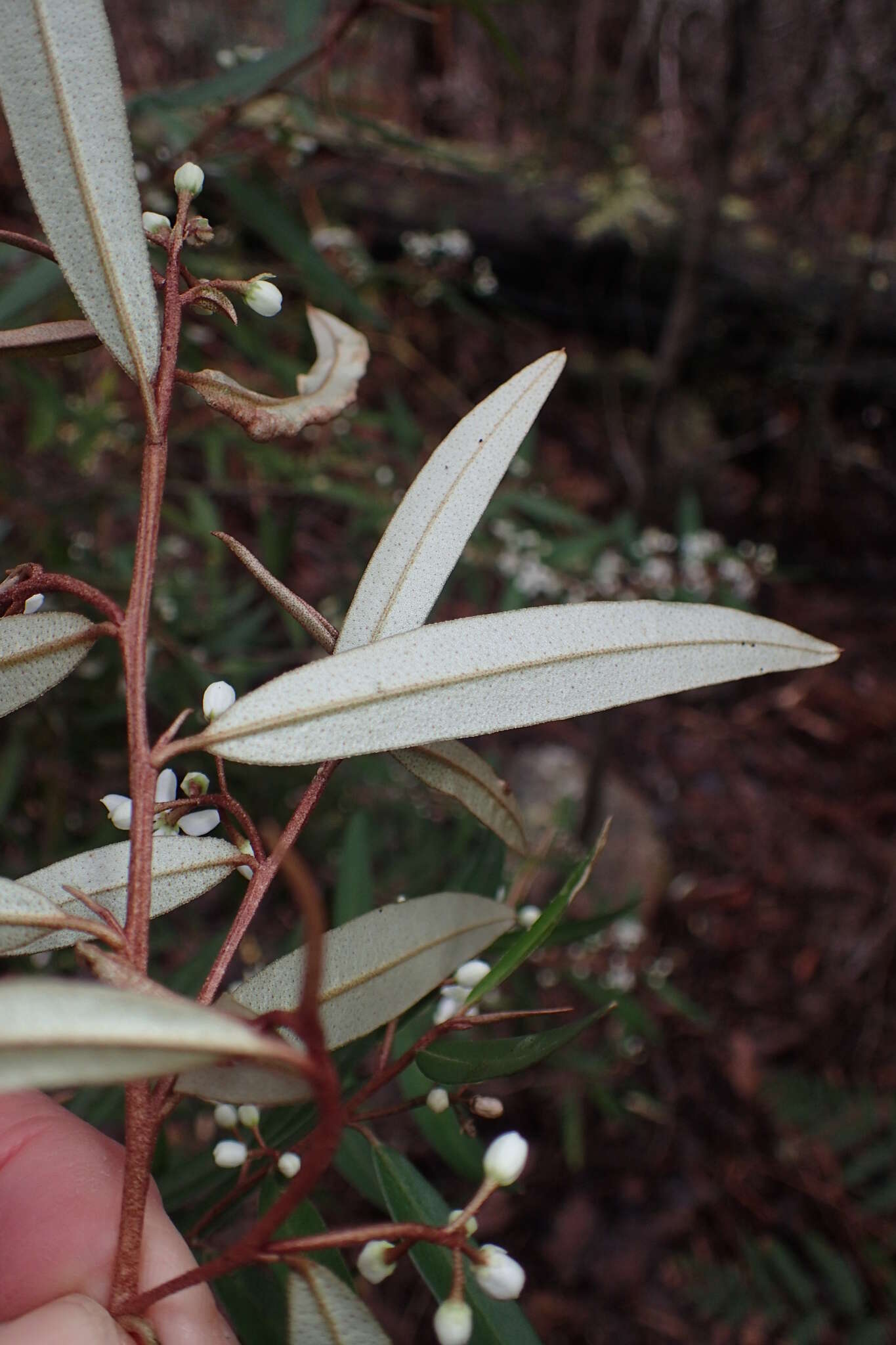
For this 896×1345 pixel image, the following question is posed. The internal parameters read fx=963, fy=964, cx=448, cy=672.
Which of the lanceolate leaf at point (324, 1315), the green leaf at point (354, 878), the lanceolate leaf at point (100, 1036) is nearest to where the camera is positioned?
the lanceolate leaf at point (100, 1036)

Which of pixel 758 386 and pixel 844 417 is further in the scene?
pixel 758 386

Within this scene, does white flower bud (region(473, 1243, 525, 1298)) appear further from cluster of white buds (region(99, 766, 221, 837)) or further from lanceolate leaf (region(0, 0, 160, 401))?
lanceolate leaf (region(0, 0, 160, 401))

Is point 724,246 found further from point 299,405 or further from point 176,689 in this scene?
point 299,405

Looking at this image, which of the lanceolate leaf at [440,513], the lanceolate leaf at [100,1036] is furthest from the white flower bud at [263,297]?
the lanceolate leaf at [100,1036]

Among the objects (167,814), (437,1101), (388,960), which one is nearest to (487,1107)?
(437,1101)

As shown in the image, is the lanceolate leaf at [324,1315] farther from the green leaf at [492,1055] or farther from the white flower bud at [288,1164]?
the white flower bud at [288,1164]

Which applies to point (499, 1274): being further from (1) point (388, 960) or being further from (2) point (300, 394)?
(2) point (300, 394)

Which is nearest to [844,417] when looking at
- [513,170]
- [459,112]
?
[513,170]
